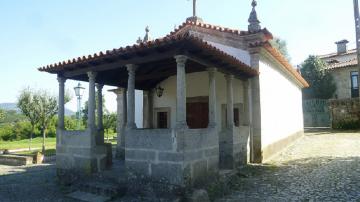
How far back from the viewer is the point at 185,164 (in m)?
6.52

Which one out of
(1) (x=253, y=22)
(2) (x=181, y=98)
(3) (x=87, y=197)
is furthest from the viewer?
(1) (x=253, y=22)

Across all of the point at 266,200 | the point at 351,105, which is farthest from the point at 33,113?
the point at 351,105

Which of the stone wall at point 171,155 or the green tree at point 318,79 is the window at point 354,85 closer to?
the green tree at point 318,79

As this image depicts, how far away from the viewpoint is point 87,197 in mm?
7148

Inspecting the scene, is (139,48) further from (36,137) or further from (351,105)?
(36,137)

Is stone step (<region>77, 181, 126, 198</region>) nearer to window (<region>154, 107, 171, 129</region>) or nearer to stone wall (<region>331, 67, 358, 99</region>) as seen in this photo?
window (<region>154, 107, 171, 129</region>)

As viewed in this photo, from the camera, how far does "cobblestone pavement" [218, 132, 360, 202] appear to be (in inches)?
264

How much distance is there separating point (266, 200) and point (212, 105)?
264cm

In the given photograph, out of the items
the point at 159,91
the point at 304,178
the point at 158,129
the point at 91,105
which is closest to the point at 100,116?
the point at 91,105

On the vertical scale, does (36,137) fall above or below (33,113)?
below

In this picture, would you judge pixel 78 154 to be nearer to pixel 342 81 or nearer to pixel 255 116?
pixel 255 116

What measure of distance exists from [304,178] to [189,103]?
4.94 meters

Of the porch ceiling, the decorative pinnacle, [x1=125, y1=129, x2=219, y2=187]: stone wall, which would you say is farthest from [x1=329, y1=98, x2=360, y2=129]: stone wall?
[x1=125, y1=129, x2=219, y2=187]: stone wall

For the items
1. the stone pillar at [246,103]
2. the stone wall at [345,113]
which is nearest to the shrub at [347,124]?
the stone wall at [345,113]
